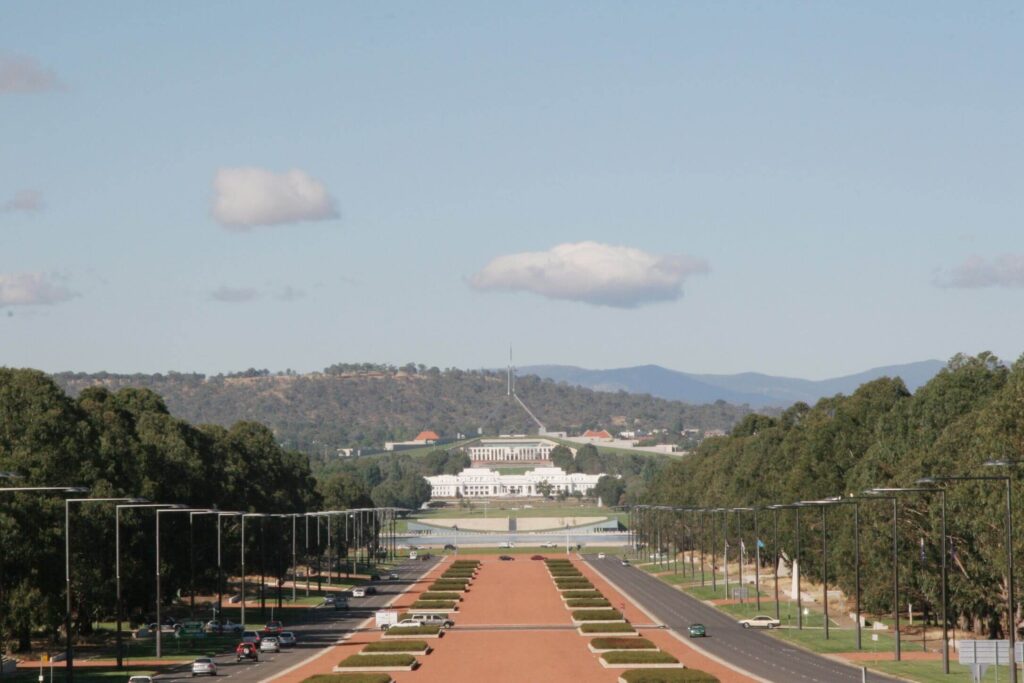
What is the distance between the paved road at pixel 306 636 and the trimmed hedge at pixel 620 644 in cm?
1739

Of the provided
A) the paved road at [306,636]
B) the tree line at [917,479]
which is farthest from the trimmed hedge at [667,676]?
the paved road at [306,636]

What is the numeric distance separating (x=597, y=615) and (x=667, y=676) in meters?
49.6

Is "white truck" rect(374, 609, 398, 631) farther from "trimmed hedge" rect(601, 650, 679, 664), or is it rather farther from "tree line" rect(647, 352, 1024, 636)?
"trimmed hedge" rect(601, 650, 679, 664)

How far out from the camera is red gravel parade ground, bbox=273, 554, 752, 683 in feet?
305

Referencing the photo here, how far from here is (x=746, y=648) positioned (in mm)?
113312

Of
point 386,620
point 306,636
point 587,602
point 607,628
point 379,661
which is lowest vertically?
point 306,636

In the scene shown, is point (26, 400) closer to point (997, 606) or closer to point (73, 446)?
Answer: point (73, 446)

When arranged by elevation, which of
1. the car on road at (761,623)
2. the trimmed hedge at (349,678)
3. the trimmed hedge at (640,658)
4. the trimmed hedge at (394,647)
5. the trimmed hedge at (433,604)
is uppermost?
the trimmed hedge at (349,678)

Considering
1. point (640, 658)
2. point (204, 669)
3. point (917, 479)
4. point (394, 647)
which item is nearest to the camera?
point (204, 669)

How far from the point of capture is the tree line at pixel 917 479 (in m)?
100

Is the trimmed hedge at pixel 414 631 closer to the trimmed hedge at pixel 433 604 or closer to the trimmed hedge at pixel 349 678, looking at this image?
the trimmed hedge at pixel 433 604

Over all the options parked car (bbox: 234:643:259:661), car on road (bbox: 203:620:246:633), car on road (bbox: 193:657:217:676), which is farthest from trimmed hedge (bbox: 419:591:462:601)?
car on road (bbox: 193:657:217:676)

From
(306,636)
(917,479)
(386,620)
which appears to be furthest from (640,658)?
(386,620)

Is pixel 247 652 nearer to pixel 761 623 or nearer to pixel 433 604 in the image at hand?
pixel 761 623
